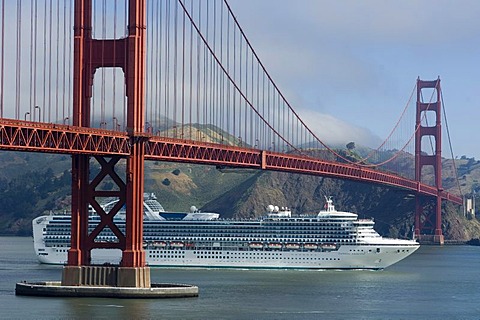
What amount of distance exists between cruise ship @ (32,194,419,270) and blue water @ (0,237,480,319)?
6.23 ft

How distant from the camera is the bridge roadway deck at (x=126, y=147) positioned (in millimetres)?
54812

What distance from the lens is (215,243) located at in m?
94.8

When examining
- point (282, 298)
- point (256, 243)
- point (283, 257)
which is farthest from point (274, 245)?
point (282, 298)

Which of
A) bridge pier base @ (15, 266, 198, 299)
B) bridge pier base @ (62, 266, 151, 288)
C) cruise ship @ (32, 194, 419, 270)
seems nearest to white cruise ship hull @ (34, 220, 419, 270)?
cruise ship @ (32, 194, 419, 270)

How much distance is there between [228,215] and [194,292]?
10935 centimetres

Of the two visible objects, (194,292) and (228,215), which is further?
(228,215)

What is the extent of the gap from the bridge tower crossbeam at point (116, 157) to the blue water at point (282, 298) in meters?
2.01

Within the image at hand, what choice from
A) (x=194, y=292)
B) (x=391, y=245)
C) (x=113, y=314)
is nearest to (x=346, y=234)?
(x=391, y=245)

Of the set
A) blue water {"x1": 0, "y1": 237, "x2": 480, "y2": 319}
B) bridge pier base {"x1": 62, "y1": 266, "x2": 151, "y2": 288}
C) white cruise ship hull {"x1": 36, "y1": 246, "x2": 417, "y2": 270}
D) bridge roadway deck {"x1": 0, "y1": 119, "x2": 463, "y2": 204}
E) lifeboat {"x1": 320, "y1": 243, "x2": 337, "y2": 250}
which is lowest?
blue water {"x1": 0, "y1": 237, "x2": 480, "y2": 319}

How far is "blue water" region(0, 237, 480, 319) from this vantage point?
5562 cm

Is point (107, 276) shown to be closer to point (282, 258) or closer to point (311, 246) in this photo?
point (282, 258)

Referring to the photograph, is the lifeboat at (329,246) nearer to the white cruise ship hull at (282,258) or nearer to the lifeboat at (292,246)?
the white cruise ship hull at (282,258)

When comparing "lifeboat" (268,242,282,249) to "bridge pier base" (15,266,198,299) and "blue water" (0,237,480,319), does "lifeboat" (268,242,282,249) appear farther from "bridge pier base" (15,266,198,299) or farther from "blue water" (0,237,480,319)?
"bridge pier base" (15,266,198,299)

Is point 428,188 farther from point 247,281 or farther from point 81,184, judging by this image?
point 81,184
